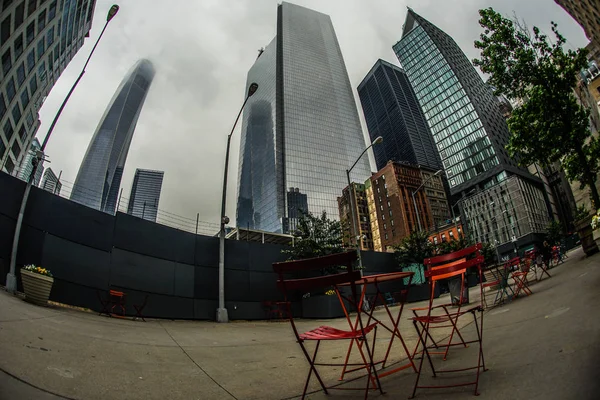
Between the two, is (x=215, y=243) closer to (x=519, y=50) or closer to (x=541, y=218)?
(x=519, y=50)

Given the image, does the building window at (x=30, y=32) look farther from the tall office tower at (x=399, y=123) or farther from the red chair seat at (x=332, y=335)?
the tall office tower at (x=399, y=123)

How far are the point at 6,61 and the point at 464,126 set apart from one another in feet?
399

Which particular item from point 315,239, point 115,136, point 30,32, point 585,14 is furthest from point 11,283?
point 115,136

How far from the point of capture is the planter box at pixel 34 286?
25.4ft

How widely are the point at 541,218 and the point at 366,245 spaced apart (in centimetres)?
5333

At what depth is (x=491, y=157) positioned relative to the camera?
316 feet

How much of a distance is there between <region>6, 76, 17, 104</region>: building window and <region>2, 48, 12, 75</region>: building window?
1692 millimetres

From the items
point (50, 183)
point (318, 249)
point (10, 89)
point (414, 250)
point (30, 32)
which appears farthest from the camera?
point (10, 89)

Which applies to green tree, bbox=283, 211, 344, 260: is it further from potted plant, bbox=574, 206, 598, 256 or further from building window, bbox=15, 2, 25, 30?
building window, bbox=15, 2, 25, 30

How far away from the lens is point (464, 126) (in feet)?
353

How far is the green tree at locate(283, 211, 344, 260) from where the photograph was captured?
1570 centimetres

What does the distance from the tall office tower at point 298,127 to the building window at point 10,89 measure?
79129mm

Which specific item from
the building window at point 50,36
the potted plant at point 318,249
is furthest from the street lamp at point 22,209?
the building window at point 50,36

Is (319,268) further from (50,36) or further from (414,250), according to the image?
(50,36)
